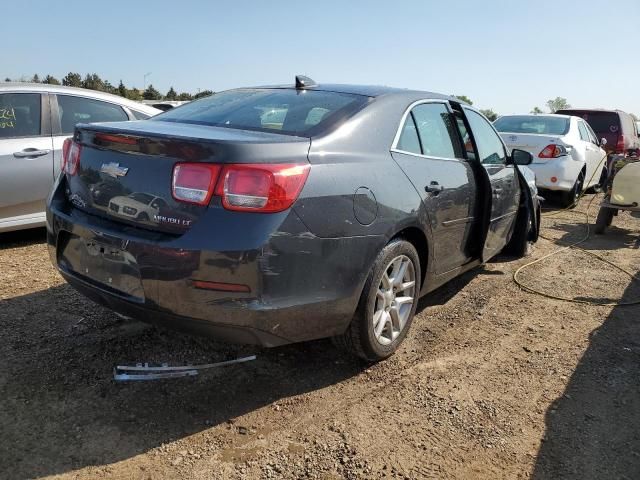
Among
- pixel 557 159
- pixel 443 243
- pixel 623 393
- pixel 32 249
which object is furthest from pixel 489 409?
pixel 557 159

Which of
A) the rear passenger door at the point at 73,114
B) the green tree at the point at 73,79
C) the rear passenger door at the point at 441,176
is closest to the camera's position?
the rear passenger door at the point at 441,176

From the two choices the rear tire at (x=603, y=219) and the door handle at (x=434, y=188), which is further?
the rear tire at (x=603, y=219)

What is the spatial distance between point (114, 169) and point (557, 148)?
7288mm

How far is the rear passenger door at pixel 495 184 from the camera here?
4055 millimetres

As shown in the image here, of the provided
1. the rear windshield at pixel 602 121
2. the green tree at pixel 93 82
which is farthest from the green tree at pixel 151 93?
the rear windshield at pixel 602 121

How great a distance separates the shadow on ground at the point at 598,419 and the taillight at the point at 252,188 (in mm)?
1631

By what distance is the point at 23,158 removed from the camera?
4773 millimetres

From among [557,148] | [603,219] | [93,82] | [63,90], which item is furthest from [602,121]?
[93,82]

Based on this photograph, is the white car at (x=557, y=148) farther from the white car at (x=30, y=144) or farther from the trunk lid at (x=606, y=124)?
the white car at (x=30, y=144)

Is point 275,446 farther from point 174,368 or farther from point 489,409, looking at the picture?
point 489,409

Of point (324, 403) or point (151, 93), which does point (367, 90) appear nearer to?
point (324, 403)

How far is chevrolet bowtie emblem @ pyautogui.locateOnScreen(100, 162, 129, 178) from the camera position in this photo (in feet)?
8.29

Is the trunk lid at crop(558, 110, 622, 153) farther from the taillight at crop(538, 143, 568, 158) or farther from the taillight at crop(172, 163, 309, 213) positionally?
the taillight at crop(172, 163, 309, 213)

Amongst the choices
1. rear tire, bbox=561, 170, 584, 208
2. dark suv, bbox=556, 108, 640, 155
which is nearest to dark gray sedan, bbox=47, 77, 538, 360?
rear tire, bbox=561, 170, 584, 208
